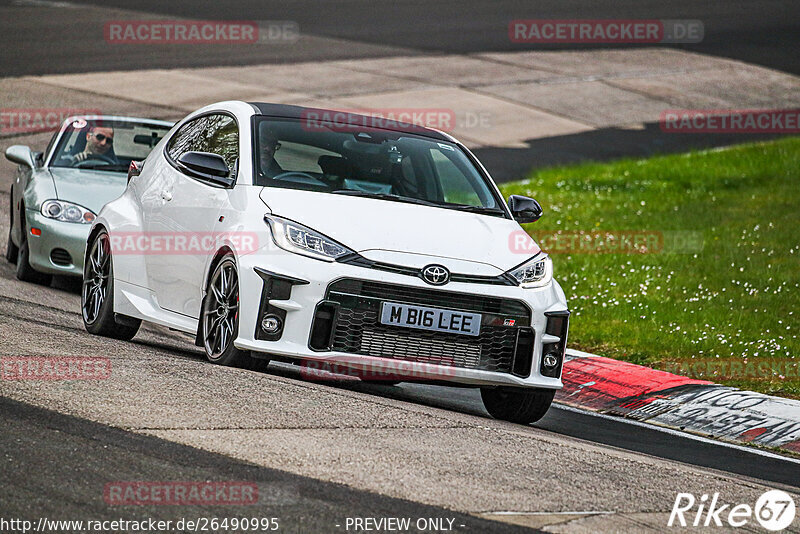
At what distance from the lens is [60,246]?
37.7ft

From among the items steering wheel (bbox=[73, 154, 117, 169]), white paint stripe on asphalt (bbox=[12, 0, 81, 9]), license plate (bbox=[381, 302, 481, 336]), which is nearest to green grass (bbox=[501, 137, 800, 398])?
license plate (bbox=[381, 302, 481, 336])

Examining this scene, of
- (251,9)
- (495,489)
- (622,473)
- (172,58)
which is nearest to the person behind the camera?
(495,489)

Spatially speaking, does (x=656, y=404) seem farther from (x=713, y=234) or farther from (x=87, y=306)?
(x=713, y=234)

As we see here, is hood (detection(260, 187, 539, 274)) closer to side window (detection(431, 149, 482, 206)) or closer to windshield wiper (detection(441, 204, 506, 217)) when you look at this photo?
windshield wiper (detection(441, 204, 506, 217))

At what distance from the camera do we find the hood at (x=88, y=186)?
1168cm

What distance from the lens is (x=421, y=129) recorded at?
30.0ft

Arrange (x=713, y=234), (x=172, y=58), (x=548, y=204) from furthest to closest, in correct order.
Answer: (x=172, y=58) < (x=548, y=204) < (x=713, y=234)

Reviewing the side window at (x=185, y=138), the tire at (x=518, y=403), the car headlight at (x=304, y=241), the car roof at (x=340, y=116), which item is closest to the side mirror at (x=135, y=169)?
the side window at (x=185, y=138)

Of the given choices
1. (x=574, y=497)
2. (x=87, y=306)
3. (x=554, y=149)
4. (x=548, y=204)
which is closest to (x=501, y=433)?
(x=574, y=497)

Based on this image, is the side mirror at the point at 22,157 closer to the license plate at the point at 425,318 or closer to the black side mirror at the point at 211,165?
the black side mirror at the point at 211,165

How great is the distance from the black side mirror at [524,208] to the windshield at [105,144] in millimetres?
5086

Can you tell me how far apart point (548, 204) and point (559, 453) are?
37.3 ft

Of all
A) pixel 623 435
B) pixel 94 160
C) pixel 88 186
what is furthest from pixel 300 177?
pixel 94 160

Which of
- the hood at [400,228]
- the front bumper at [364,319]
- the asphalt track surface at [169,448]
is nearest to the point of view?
the asphalt track surface at [169,448]
